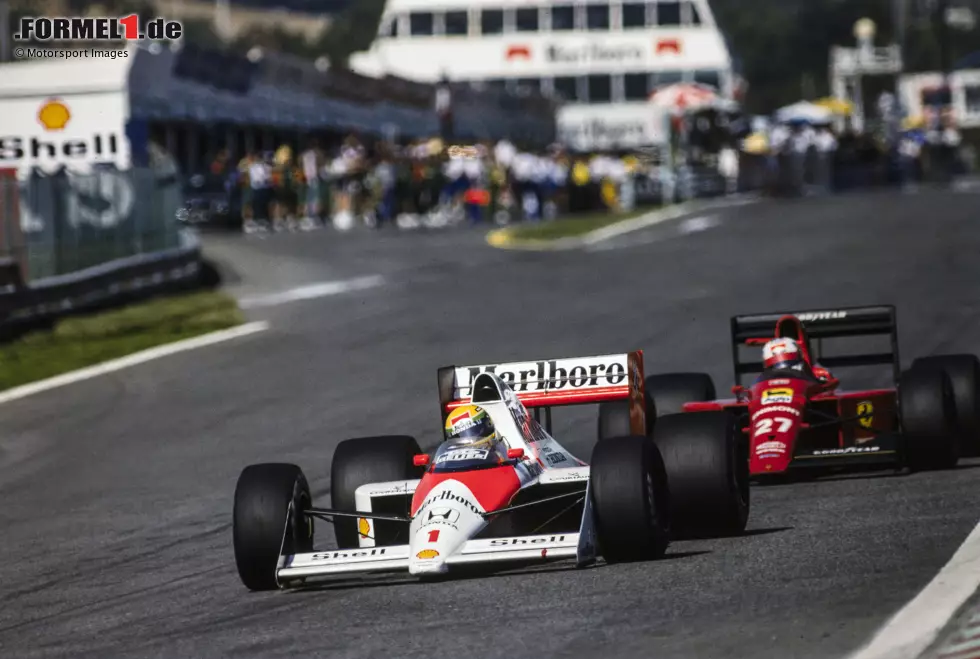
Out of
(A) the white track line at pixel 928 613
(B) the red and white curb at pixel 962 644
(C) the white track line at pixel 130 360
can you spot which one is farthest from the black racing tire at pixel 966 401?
(C) the white track line at pixel 130 360

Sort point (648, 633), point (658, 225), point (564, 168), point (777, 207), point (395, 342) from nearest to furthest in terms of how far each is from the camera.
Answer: point (648, 633)
point (395, 342)
point (658, 225)
point (777, 207)
point (564, 168)

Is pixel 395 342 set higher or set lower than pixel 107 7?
lower

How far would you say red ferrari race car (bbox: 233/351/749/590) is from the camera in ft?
26.2

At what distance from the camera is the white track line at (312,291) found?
79.0 ft

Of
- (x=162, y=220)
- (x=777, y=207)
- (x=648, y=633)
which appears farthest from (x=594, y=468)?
(x=777, y=207)

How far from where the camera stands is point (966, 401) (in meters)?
10.9

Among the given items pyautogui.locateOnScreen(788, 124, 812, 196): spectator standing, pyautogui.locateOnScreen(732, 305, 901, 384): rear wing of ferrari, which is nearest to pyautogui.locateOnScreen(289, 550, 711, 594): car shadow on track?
pyautogui.locateOnScreen(732, 305, 901, 384): rear wing of ferrari

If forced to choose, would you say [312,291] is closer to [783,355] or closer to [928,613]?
[783,355]

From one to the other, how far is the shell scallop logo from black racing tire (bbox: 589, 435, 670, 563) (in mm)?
25474

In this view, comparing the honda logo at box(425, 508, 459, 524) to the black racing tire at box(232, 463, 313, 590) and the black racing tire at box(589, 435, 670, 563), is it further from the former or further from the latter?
the black racing tire at box(232, 463, 313, 590)

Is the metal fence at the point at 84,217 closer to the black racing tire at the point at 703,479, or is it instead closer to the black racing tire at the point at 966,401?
the black racing tire at the point at 966,401

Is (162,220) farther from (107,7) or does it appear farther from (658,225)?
(107,7)

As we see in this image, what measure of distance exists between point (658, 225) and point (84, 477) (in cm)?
2406

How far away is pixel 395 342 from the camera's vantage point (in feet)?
65.3
